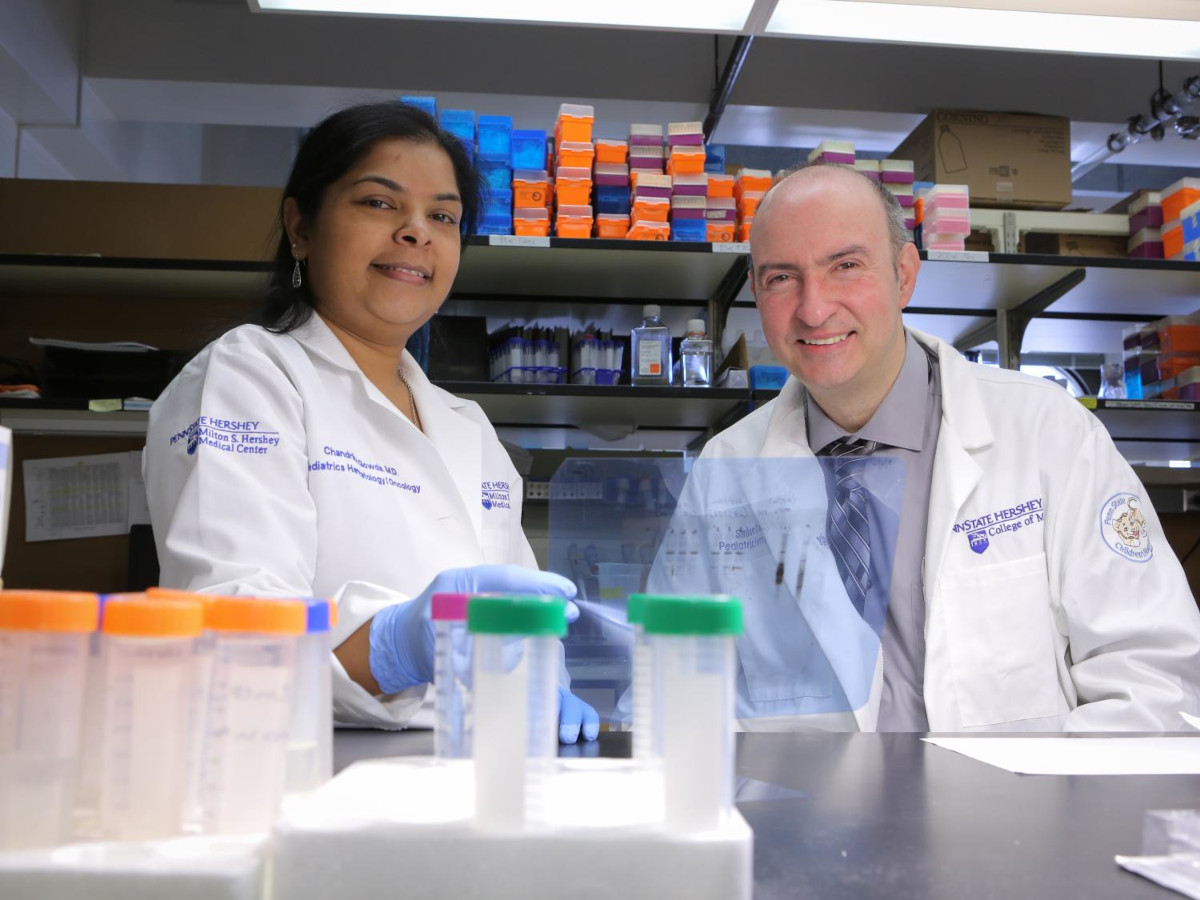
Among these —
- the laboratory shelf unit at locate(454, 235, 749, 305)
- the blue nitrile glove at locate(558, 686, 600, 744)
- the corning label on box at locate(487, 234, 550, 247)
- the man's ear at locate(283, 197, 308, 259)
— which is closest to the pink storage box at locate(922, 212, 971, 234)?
the laboratory shelf unit at locate(454, 235, 749, 305)

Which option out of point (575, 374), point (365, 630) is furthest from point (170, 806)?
point (575, 374)

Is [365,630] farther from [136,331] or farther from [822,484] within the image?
[136,331]

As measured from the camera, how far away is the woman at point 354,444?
1.11 m

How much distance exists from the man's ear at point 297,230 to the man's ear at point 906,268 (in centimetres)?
105

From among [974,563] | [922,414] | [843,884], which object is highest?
[922,414]

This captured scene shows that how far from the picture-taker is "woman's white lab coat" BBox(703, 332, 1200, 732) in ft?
4.86

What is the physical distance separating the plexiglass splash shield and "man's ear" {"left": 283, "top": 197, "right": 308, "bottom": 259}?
28.8 inches

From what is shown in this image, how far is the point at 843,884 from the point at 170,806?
372 millimetres

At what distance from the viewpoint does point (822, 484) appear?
3.72 ft

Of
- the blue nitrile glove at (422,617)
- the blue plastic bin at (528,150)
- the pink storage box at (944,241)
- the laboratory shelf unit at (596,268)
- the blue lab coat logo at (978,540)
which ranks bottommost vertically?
the blue nitrile glove at (422,617)

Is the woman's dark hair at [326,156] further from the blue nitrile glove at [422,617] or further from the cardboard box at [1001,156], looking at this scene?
the cardboard box at [1001,156]

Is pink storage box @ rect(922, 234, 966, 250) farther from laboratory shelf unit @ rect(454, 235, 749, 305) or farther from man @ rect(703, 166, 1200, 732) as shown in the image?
man @ rect(703, 166, 1200, 732)

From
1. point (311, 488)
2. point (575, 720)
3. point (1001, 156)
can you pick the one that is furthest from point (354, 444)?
point (1001, 156)

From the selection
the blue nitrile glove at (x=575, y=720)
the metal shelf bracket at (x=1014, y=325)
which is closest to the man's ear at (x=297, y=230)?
the blue nitrile glove at (x=575, y=720)
